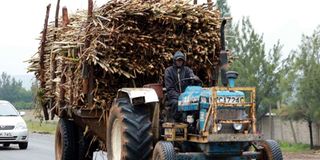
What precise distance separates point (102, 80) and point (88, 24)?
3.28ft

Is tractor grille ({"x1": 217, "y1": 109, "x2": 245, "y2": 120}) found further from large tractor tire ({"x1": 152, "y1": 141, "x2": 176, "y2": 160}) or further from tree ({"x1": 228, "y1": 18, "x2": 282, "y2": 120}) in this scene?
tree ({"x1": 228, "y1": 18, "x2": 282, "y2": 120})

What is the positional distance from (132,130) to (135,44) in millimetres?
1997

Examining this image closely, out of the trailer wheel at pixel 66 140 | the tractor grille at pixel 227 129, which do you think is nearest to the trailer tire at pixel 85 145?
the trailer wheel at pixel 66 140

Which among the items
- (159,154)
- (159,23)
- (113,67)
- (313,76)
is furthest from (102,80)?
(313,76)

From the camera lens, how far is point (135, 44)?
12.1m

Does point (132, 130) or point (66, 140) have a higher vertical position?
point (132, 130)

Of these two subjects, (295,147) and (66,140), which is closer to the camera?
(66,140)

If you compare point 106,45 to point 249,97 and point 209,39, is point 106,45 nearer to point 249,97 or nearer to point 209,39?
point 209,39

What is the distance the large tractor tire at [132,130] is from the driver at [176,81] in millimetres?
429

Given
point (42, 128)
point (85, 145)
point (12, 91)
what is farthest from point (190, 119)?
point (12, 91)

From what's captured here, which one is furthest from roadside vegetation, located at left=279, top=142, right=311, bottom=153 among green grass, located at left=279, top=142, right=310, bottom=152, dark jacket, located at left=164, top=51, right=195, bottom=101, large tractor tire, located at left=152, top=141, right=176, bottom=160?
large tractor tire, located at left=152, top=141, right=176, bottom=160

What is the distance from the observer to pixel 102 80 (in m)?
12.3

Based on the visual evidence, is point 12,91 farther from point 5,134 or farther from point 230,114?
point 230,114

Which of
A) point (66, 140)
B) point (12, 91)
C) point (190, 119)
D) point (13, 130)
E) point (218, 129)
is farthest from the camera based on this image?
point (12, 91)
